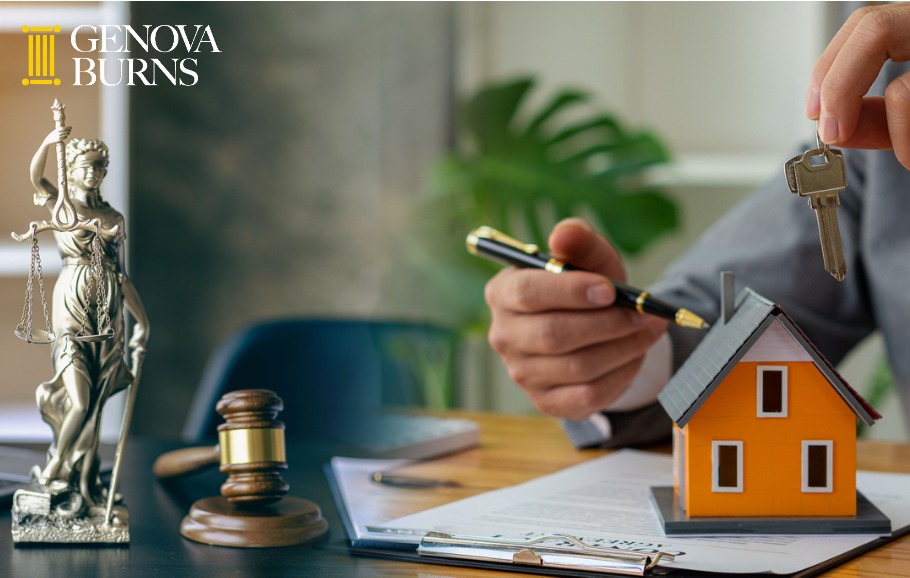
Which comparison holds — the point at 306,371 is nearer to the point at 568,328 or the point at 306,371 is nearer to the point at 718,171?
the point at 568,328

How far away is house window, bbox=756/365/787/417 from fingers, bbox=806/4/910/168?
0.45ft

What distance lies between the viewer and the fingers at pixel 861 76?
→ 499mm

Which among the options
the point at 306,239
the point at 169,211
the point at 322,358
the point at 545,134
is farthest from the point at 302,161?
the point at 322,358

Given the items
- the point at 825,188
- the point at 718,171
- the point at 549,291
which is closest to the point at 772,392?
the point at 825,188

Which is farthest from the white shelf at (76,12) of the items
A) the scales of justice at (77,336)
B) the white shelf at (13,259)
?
the scales of justice at (77,336)

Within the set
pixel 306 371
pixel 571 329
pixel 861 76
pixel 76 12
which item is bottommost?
pixel 306 371

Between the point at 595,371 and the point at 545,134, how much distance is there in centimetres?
141

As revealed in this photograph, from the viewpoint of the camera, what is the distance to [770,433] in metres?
0.55

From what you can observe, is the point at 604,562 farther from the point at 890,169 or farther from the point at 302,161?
the point at 302,161

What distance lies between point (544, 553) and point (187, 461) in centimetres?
33

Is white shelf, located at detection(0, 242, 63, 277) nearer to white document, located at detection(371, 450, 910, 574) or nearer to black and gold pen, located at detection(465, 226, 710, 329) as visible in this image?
black and gold pen, located at detection(465, 226, 710, 329)

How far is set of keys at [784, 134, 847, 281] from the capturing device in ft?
1.59

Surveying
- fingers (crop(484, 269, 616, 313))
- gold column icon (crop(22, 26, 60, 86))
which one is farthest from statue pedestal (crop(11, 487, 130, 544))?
fingers (crop(484, 269, 616, 313))

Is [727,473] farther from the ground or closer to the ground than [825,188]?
closer to the ground
